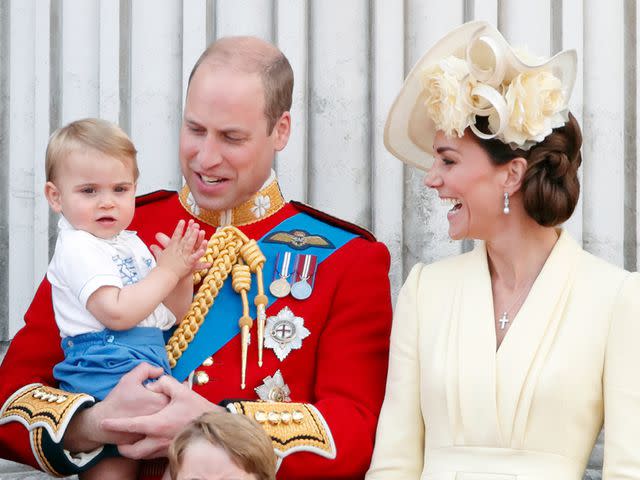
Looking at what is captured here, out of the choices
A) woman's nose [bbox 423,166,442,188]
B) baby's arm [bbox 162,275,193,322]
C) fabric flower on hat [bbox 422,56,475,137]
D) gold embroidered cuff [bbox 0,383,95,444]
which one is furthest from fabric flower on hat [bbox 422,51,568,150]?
gold embroidered cuff [bbox 0,383,95,444]

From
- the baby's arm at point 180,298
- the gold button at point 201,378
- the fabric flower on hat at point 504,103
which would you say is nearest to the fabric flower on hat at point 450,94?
the fabric flower on hat at point 504,103

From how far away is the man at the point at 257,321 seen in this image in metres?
3.77

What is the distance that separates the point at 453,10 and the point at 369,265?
1093 mm

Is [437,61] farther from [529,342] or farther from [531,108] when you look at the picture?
[529,342]

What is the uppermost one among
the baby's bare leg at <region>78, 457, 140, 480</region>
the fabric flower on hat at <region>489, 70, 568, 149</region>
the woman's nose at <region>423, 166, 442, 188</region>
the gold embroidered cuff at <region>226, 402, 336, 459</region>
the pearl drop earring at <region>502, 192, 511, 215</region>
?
the fabric flower on hat at <region>489, 70, 568, 149</region>

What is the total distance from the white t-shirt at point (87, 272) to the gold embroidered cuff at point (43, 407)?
0.15 m

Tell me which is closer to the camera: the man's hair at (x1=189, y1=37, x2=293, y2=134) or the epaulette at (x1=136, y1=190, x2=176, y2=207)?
the man's hair at (x1=189, y1=37, x2=293, y2=134)

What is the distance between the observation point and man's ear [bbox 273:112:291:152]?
13.7 feet

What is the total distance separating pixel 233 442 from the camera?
3.23 metres

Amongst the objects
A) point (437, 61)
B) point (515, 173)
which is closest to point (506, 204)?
point (515, 173)

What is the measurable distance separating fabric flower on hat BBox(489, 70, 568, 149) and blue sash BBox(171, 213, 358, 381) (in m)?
0.61

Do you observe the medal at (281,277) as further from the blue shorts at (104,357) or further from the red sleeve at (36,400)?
the red sleeve at (36,400)

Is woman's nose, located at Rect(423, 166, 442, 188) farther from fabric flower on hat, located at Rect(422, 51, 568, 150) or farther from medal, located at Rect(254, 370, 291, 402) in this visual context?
medal, located at Rect(254, 370, 291, 402)

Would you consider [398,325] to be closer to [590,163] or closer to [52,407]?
[52,407]
